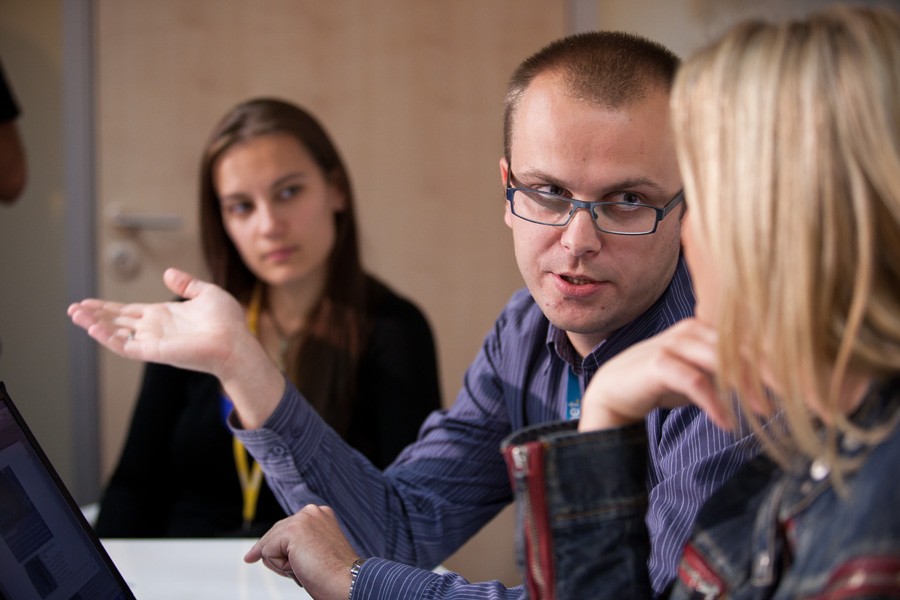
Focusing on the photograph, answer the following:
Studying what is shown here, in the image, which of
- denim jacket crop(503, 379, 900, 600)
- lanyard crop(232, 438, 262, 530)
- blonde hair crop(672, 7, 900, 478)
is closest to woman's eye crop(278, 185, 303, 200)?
lanyard crop(232, 438, 262, 530)

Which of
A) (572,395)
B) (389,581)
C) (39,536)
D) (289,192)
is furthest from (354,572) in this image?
(289,192)

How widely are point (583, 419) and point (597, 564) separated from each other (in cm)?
12

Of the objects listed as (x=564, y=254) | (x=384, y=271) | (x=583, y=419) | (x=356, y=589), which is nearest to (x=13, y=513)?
(x=356, y=589)

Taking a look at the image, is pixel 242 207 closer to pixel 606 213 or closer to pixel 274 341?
pixel 274 341

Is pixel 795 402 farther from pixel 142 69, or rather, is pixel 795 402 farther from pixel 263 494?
pixel 142 69

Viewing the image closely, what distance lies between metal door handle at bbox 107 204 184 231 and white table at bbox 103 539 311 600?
1.46 meters

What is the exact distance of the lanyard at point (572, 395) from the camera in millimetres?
1231

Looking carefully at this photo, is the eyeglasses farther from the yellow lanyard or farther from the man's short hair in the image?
the yellow lanyard

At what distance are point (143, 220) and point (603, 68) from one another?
1.87 meters

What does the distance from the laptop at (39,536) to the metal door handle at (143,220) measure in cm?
184

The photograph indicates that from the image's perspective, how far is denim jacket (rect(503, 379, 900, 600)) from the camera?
21.6 inches

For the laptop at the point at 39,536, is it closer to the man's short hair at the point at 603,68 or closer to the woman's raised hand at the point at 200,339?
the woman's raised hand at the point at 200,339

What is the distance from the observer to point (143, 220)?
8.70 ft

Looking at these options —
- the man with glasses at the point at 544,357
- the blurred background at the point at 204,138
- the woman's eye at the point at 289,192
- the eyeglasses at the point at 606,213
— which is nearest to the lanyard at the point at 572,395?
the man with glasses at the point at 544,357
